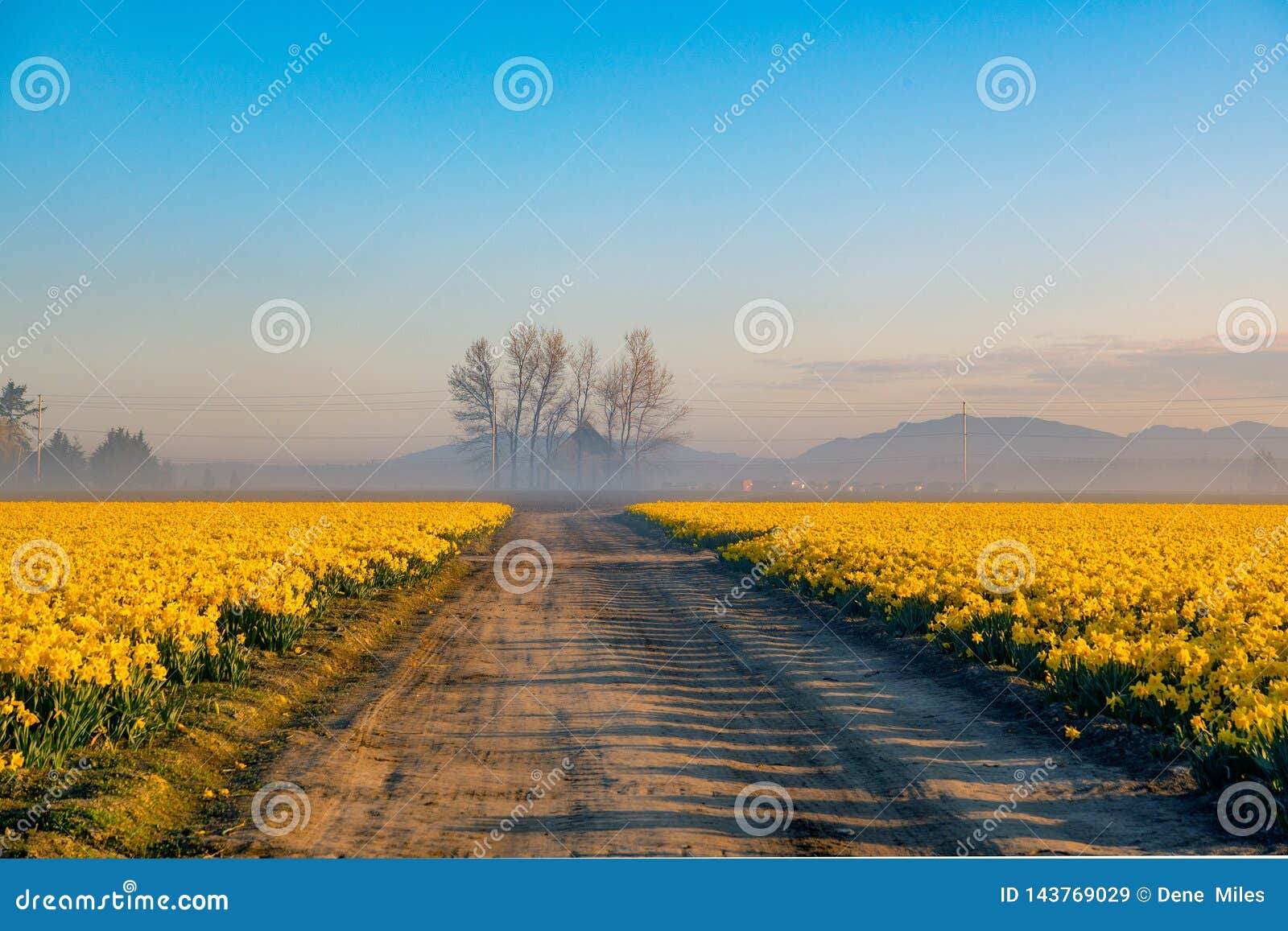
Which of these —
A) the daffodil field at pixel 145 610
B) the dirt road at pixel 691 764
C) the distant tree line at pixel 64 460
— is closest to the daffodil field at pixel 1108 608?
the dirt road at pixel 691 764

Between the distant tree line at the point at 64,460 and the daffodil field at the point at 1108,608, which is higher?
the daffodil field at the point at 1108,608

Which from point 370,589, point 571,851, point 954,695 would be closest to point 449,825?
point 571,851

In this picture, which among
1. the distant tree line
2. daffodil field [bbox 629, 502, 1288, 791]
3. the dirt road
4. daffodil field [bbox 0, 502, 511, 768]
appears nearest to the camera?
the dirt road

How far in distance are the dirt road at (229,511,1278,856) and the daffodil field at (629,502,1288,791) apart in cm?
64

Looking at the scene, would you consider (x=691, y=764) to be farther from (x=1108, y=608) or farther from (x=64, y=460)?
(x=64, y=460)

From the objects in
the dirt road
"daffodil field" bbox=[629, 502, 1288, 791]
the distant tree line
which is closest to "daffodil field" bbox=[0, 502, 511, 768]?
the dirt road

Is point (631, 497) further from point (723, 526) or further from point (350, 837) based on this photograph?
point (350, 837)

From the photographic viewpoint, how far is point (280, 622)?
1056 centimetres

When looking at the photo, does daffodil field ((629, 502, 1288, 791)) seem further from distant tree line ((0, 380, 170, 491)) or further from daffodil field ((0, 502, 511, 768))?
distant tree line ((0, 380, 170, 491))

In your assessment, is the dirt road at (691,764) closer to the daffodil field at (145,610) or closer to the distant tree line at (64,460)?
the daffodil field at (145,610)

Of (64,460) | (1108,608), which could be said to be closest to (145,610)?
(1108,608)

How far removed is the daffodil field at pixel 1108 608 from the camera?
6.60 metres

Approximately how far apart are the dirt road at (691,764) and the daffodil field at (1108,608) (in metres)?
0.64

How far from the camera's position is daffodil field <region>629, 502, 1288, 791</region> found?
6596mm
